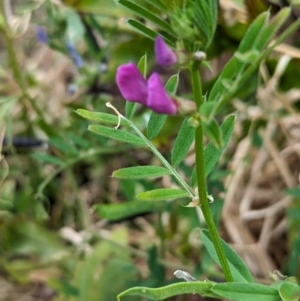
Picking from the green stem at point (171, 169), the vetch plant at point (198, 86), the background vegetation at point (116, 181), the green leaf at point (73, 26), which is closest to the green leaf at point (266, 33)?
the vetch plant at point (198, 86)

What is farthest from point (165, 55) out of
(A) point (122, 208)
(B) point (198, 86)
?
(A) point (122, 208)

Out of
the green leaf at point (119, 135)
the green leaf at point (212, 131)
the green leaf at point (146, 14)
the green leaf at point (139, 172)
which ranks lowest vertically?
the green leaf at point (139, 172)

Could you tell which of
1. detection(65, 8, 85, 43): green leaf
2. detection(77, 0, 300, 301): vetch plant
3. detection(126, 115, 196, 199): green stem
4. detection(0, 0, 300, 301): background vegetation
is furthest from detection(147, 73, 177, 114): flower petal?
detection(65, 8, 85, 43): green leaf

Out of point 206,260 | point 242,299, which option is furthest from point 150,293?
point 206,260

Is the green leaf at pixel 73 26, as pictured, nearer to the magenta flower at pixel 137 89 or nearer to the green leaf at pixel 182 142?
the green leaf at pixel 182 142

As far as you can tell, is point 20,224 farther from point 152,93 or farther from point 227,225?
point 152,93

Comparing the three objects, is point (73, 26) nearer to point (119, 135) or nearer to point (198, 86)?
point (119, 135)

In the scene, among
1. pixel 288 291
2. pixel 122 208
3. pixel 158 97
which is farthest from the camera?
pixel 122 208

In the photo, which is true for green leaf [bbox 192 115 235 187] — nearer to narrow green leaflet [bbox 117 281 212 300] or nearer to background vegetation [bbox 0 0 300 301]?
narrow green leaflet [bbox 117 281 212 300]
